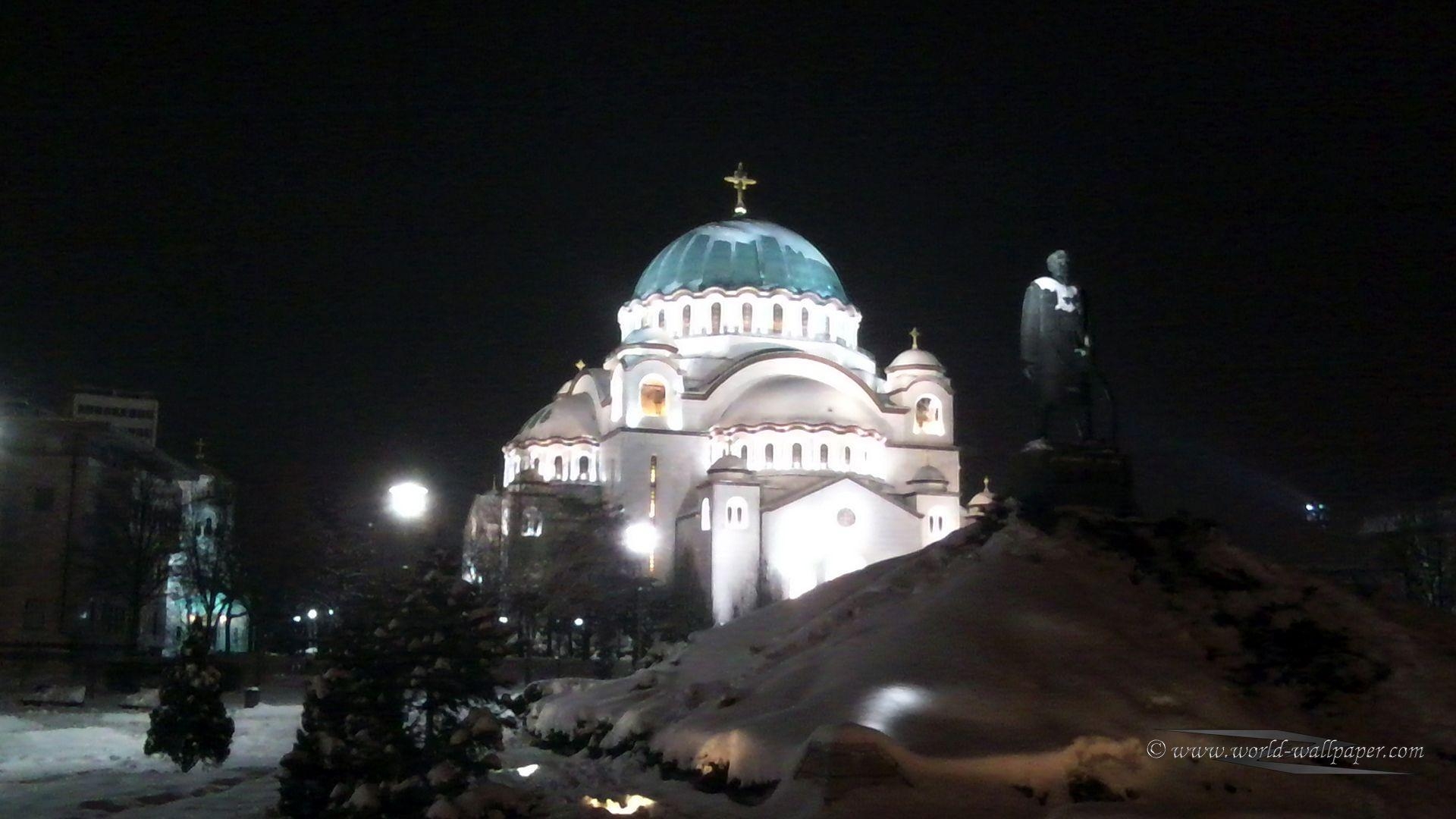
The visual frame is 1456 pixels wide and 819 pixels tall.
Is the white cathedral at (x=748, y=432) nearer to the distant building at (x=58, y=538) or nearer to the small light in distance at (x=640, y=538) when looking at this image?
the small light in distance at (x=640, y=538)

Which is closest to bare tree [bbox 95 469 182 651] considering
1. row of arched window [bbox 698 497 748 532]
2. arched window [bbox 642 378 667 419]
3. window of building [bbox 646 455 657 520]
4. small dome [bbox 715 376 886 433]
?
window of building [bbox 646 455 657 520]

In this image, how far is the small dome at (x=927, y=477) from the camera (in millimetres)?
45531

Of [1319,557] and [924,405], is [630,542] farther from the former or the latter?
[1319,557]

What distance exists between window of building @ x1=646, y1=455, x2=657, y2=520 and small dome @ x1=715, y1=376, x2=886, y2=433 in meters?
2.76

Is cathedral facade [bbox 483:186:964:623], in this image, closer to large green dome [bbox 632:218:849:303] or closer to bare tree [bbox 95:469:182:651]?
large green dome [bbox 632:218:849:303]

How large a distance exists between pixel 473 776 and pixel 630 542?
32962 millimetres

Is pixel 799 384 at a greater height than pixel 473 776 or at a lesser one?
greater

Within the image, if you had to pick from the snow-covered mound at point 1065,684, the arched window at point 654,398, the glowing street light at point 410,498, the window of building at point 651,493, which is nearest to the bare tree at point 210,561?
the window of building at point 651,493

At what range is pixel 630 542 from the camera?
43031 millimetres

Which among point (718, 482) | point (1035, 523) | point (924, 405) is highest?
point (924, 405)

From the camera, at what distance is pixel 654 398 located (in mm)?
46469

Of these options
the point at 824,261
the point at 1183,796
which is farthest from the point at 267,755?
the point at 824,261

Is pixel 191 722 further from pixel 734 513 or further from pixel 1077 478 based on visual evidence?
pixel 734 513

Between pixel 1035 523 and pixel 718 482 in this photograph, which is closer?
pixel 1035 523
